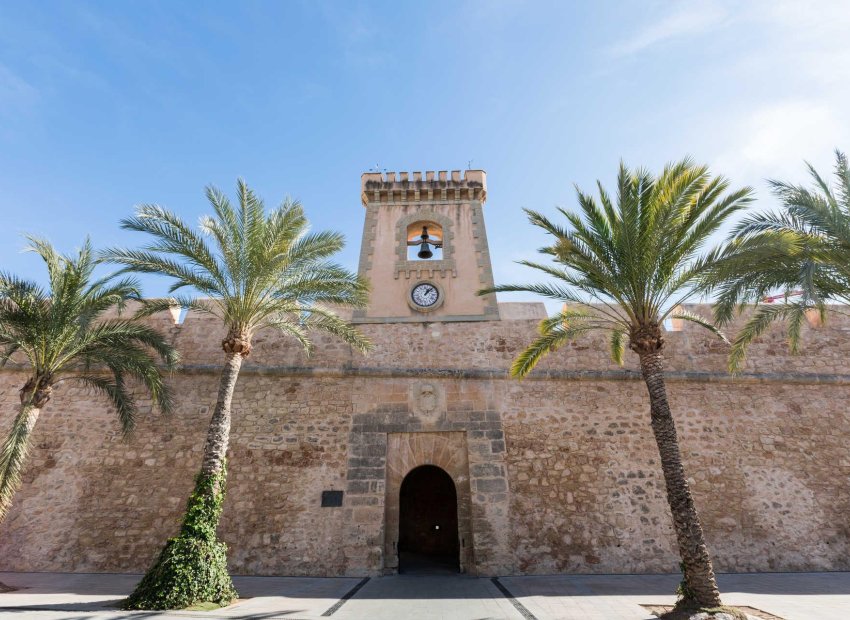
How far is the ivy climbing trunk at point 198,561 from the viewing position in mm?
5652

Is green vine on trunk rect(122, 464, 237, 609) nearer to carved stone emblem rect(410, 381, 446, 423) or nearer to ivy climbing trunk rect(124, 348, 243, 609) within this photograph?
ivy climbing trunk rect(124, 348, 243, 609)

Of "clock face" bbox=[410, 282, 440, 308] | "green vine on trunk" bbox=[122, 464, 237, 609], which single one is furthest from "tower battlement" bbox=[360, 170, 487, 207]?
"green vine on trunk" bbox=[122, 464, 237, 609]

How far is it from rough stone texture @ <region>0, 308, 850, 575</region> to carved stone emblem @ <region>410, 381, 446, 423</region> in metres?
0.05

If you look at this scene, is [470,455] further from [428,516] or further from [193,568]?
[193,568]

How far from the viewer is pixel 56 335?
26.2 feet

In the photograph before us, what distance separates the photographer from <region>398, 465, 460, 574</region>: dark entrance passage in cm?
1256

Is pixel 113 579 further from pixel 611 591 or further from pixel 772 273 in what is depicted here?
pixel 772 273

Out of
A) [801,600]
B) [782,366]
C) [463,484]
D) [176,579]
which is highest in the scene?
[782,366]

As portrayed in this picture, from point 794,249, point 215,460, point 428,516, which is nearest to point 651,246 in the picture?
point 794,249

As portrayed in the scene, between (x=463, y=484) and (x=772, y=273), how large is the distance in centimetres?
694

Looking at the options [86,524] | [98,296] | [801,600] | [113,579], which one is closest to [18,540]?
[86,524]

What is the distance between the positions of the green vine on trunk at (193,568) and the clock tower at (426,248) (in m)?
5.79

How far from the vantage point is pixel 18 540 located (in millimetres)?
8703

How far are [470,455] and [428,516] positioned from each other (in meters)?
4.58
